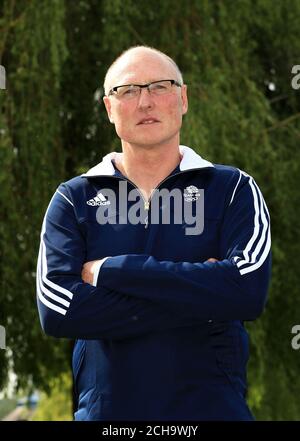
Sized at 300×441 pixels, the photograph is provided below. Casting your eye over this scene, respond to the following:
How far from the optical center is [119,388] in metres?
2.91

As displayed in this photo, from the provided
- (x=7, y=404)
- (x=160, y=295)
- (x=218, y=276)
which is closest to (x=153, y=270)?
(x=160, y=295)

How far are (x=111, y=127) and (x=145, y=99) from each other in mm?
6566

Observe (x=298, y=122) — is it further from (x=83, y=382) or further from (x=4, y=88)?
(x=83, y=382)

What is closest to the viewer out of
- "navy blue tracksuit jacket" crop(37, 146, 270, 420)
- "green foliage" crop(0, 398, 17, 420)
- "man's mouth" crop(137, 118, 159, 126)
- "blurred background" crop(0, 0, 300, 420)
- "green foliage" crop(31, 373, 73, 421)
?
"navy blue tracksuit jacket" crop(37, 146, 270, 420)

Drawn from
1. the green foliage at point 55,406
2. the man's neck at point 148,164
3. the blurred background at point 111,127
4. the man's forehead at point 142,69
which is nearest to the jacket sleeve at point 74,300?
the man's neck at point 148,164

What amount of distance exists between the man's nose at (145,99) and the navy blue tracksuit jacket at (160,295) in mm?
243

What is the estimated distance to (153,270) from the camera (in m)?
2.99

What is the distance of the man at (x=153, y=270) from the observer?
2.91 metres

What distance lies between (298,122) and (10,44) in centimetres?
327

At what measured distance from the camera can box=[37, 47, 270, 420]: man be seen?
9.55 ft

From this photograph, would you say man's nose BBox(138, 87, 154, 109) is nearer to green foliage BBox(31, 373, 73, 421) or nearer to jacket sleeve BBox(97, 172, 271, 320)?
jacket sleeve BBox(97, 172, 271, 320)

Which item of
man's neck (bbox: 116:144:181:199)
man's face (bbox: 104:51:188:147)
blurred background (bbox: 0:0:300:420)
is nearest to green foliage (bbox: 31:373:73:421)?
blurred background (bbox: 0:0:300:420)

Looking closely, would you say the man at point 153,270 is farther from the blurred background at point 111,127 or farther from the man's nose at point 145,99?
the blurred background at point 111,127

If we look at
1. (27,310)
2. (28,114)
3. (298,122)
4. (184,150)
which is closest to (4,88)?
(28,114)
